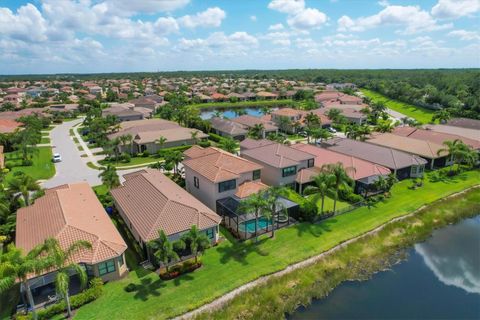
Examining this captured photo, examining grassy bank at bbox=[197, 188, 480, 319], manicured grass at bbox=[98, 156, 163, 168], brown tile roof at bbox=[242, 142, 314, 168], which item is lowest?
grassy bank at bbox=[197, 188, 480, 319]

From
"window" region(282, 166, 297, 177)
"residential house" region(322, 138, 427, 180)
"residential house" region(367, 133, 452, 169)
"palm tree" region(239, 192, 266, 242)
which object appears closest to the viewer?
"palm tree" region(239, 192, 266, 242)

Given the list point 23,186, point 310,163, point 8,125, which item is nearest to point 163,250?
point 23,186

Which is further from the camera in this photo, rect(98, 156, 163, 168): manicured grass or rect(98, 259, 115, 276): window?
rect(98, 156, 163, 168): manicured grass

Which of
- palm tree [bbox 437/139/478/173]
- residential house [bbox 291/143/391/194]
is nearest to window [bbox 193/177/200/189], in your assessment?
residential house [bbox 291/143/391/194]

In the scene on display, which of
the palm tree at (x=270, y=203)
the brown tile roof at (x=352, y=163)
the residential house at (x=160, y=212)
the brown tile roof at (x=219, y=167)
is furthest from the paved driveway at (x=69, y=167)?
the brown tile roof at (x=352, y=163)

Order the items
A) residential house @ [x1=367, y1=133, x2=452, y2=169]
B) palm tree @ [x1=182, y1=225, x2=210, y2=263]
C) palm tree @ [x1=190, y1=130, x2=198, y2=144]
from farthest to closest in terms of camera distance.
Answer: palm tree @ [x1=190, y1=130, x2=198, y2=144], residential house @ [x1=367, y1=133, x2=452, y2=169], palm tree @ [x1=182, y1=225, x2=210, y2=263]

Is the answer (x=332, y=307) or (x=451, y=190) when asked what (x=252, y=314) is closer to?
(x=332, y=307)

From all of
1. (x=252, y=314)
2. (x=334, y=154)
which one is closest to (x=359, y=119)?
(x=334, y=154)

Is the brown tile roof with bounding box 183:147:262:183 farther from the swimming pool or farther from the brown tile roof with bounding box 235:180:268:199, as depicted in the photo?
the swimming pool
